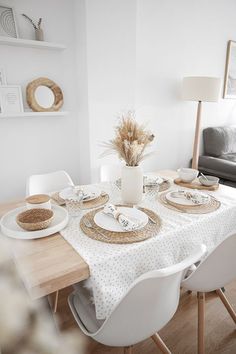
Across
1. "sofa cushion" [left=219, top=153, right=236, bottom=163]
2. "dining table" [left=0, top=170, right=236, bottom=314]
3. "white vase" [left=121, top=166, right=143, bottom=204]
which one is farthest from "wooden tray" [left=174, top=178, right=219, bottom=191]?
"sofa cushion" [left=219, top=153, right=236, bottom=163]

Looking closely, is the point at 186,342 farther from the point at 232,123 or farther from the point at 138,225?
the point at 232,123

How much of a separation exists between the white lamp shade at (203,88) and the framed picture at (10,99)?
5.71 feet

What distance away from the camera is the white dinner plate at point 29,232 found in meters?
1.02

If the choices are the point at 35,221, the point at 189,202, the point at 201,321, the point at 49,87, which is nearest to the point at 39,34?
the point at 49,87

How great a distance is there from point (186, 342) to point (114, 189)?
3.08 ft

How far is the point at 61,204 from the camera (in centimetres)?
138

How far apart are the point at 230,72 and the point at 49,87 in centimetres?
278

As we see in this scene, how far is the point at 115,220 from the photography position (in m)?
1.17

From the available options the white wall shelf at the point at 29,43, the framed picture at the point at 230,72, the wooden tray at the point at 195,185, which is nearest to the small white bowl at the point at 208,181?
the wooden tray at the point at 195,185

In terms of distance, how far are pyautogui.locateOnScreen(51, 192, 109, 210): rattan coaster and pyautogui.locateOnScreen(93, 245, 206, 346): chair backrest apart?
0.61 meters

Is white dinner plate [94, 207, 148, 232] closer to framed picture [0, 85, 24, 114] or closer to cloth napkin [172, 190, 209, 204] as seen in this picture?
cloth napkin [172, 190, 209, 204]

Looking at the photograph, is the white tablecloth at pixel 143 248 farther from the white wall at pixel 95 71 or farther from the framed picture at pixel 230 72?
the framed picture at pixel 230 72

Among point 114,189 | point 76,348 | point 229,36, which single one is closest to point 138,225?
point 114,189

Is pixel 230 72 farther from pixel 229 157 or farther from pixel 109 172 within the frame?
pixel 109 172
